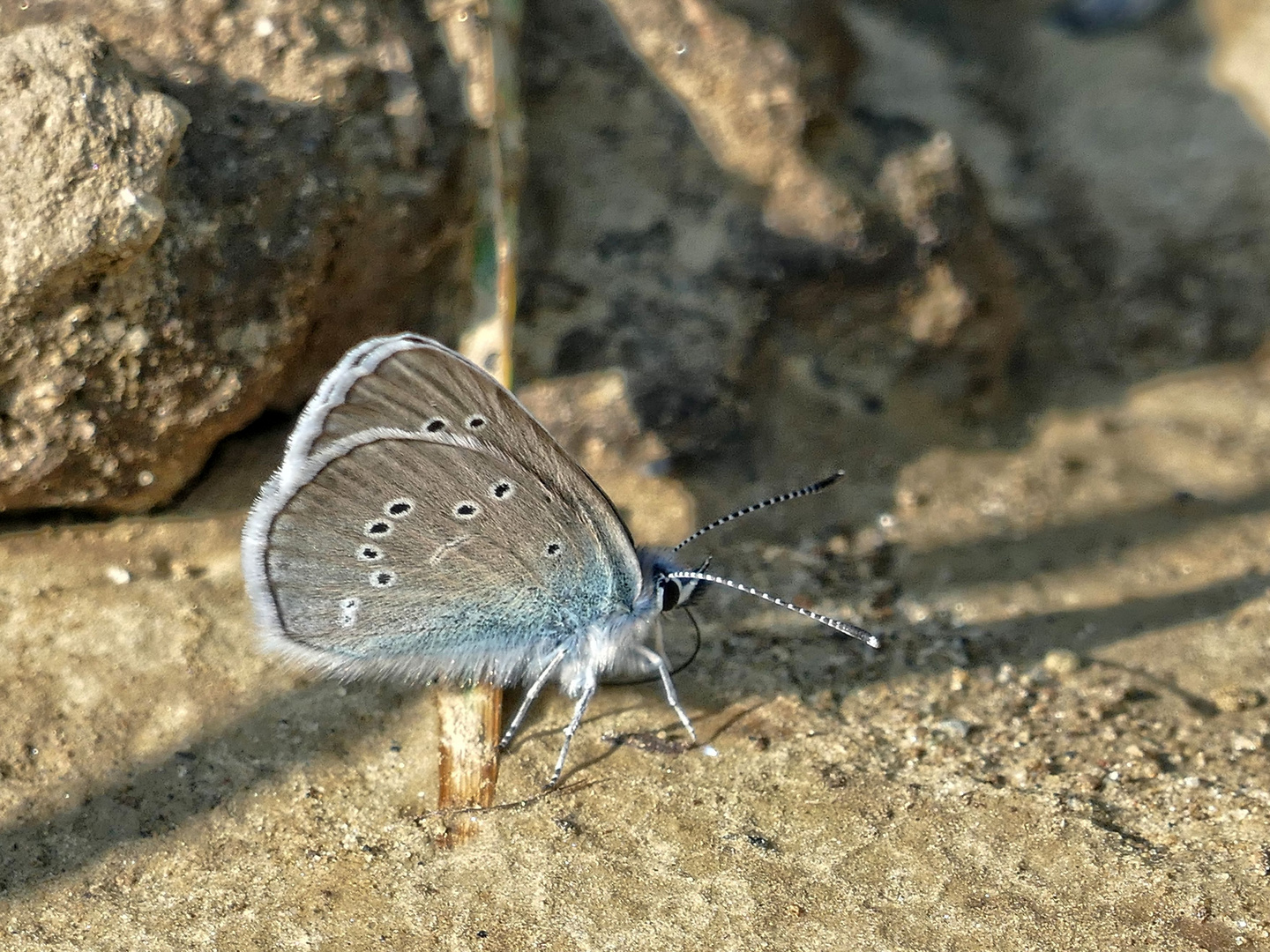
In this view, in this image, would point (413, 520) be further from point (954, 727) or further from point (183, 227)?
point (954, 727)

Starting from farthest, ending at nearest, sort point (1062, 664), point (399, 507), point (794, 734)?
point (1062, 664) < point (794, 734) < point (399, 507)

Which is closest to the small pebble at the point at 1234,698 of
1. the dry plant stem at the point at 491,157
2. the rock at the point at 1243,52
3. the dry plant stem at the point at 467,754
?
the dry plant stem at the point at 467,754

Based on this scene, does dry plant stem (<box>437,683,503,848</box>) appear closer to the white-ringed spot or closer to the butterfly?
the butterfly

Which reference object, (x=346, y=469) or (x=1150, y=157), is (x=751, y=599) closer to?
(x=346, y=469)

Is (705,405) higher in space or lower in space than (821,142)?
lower

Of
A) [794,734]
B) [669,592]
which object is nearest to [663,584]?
[669,592]

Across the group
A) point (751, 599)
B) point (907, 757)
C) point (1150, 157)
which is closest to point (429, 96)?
point (751, 599)

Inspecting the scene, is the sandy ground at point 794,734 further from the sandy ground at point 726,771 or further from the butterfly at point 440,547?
the butterfly at point 440,547
